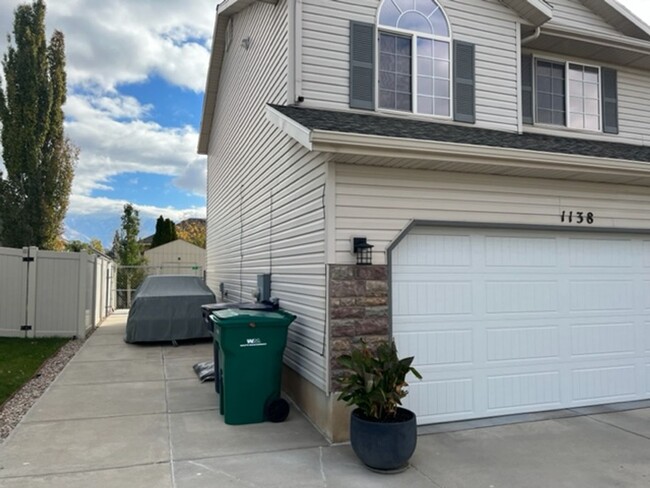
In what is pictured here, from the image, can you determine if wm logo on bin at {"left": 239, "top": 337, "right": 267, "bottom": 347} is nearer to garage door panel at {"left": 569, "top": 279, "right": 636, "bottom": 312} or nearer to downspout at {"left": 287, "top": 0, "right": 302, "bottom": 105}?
downspout at {"left": 287, "top": 0, "right": 302, "bottom": 105}

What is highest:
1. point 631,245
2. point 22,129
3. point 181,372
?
point 22,129

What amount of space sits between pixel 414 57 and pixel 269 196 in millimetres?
2913

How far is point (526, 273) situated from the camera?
5938 millimetres

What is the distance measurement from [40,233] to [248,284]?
1185 centimetres

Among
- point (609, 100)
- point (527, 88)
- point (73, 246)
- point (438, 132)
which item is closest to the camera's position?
point (438, 132)

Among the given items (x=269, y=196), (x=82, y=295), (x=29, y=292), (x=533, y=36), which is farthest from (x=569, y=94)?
(x=29, y=292)

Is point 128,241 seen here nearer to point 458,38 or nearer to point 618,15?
point 458,38

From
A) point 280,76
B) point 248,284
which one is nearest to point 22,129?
point 248,284

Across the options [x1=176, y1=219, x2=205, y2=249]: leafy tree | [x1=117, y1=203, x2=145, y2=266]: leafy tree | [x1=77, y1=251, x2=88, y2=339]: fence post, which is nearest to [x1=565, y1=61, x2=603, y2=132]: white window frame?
[x1=77, y1=251, x2=88, y2=339]: fence post

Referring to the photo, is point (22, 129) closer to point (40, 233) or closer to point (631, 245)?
point (40, 233)

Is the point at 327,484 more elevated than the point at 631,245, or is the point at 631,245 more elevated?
the point at 631,245

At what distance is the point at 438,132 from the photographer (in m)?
5.71

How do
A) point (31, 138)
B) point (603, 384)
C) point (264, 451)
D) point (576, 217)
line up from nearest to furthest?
point (264, 451), point (576, 217), point (603, 384), point (31, 138)

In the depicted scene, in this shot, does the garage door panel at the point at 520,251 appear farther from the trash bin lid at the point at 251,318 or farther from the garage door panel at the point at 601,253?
the trash bin lid at the point at 251,318
